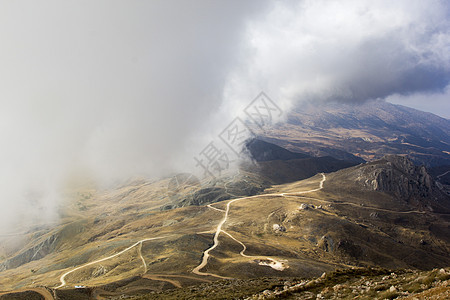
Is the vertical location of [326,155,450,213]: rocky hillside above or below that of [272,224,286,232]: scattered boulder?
below

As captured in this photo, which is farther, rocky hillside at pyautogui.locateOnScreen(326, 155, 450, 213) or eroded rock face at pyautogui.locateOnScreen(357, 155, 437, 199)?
eroded rock face at pyautogui.locateOnScreen(357, 155, 437, 199)

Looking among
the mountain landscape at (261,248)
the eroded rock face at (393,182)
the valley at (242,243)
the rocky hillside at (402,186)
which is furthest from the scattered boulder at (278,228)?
the eroded rock face at (393,182)

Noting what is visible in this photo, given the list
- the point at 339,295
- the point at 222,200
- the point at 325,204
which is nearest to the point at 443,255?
the point at 325,204

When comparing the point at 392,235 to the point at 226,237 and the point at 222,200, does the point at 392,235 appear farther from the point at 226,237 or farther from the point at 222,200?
the point at 222,200

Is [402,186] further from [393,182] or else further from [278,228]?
[278,228]

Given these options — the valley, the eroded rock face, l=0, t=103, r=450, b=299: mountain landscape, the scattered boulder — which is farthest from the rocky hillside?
the scattered boulder

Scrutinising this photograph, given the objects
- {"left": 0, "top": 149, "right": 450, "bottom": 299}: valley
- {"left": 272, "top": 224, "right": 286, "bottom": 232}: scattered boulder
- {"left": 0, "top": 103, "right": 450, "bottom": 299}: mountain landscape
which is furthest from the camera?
{"left": 272, "top": 224, "right": 286, "bottom": 232}: scattered boulder

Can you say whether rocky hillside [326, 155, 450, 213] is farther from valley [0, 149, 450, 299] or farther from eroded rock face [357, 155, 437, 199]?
valley [0, 149, 450, 299]

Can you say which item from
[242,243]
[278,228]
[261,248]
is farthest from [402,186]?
[242,243]

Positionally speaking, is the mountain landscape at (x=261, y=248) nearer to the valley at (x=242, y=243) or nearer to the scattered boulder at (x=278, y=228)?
the valley at (x=242, y=243)
